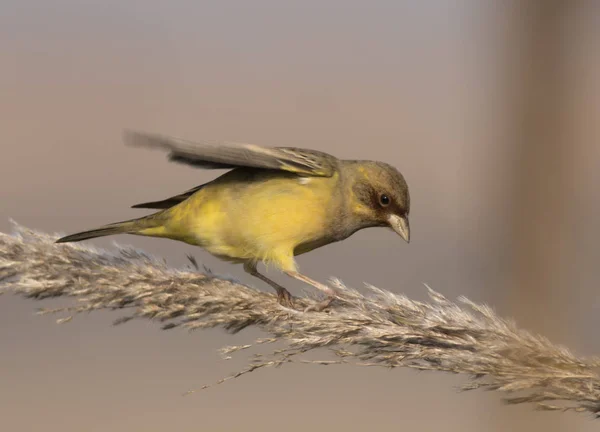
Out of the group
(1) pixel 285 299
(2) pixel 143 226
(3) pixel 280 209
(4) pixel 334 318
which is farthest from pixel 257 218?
(4) pixel 334 318

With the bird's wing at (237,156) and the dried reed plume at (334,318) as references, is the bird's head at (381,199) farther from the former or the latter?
the dried reed plume at (334,318)

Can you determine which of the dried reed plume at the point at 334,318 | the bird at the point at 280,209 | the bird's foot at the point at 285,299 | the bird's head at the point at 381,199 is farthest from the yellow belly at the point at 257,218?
the dried reed plume at the point at 334,318

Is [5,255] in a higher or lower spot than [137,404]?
A: higher

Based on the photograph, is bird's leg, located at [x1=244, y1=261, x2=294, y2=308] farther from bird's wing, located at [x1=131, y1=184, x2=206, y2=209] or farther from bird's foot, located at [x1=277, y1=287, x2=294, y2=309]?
bird's wing, located at [x1=131, y1=184, x2=206, y2=209]

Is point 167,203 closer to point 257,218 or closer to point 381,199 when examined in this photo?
point 257,218

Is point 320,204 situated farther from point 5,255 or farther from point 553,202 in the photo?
point 553,202

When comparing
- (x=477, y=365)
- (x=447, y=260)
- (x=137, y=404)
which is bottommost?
(x=137, y=404)

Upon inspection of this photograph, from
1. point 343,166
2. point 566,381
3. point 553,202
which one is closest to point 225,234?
point 343,166
